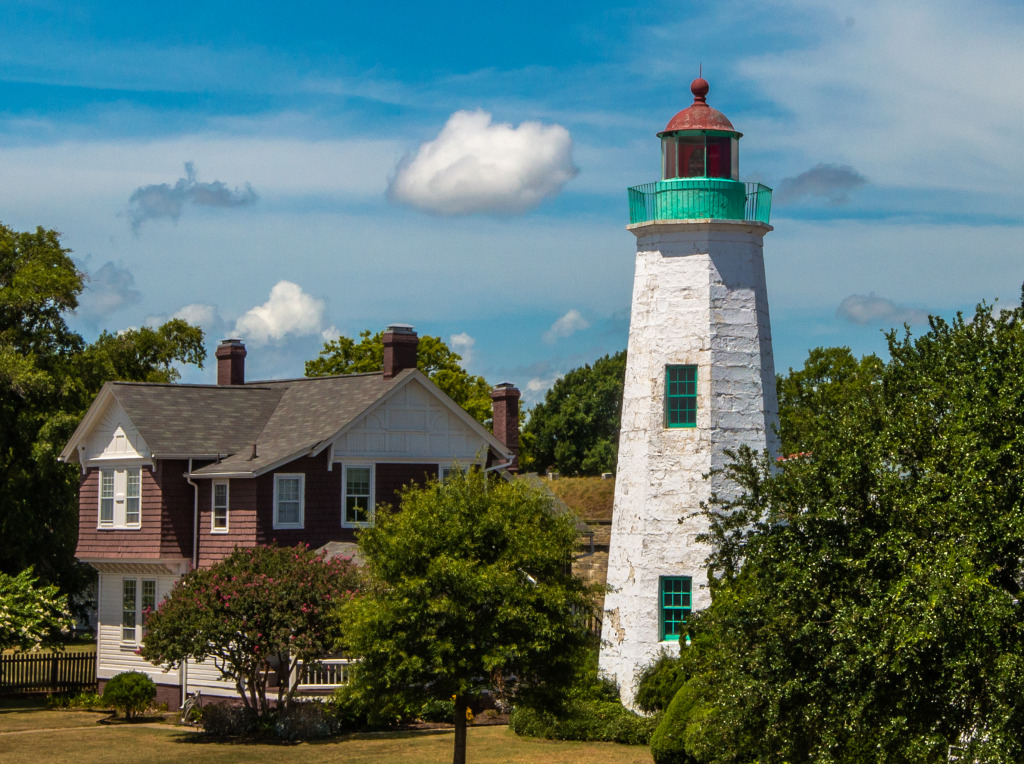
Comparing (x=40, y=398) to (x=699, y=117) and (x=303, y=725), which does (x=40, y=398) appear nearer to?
(x=303, y=725)

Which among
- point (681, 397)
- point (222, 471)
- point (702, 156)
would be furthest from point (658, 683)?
point (222, 471)

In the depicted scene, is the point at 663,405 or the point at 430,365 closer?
the point at 663,405

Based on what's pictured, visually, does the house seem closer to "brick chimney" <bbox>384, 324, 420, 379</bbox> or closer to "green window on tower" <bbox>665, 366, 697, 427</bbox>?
"brick chimney" <bbox>384, 324, 420, 379</bbox>

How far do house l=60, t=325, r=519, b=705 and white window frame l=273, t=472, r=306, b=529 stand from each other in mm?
25

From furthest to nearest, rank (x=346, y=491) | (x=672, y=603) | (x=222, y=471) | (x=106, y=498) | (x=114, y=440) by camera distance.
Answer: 1. (x=106, y=498)
2. (x=114, y=440)
3. (x=346, y=491)
4. (x=222, y=471)
5. (x=672, y=603)

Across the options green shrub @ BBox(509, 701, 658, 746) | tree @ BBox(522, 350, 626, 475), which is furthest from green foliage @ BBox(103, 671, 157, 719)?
tree @ BBox(522, 350, 626, 475)

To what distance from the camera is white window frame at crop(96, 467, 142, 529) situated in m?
34.2

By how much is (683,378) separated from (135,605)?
16723 millimetres

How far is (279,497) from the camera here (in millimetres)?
32719

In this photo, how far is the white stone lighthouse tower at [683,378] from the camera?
26562 millimetres

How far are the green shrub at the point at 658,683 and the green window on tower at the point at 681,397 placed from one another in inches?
189

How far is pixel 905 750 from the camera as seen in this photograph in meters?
12.9

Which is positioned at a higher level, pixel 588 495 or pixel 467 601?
pixel 588 495

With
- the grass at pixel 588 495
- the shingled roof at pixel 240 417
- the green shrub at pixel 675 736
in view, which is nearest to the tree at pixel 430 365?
the grass at pixel 588 495
